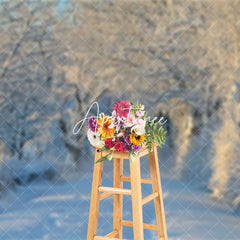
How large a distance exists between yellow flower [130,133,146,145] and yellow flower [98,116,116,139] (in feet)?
0.38

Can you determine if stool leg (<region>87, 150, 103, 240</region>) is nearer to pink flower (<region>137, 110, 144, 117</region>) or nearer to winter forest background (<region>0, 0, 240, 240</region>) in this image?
pink flower (<region>137, 110, 144, 117</region>)

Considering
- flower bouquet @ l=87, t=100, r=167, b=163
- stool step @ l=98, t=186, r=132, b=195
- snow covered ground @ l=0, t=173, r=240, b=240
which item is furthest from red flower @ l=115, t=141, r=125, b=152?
snow covered ground @ l=0, t=173, r=240, b=240

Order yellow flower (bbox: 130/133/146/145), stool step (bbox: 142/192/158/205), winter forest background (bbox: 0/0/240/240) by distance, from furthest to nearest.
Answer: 1. winter forest background (bbox: 0/0/240/240)
2. stool step (bbox: 142/192/158/205)
3. yellow flower (bbox: 130/133/146/145)

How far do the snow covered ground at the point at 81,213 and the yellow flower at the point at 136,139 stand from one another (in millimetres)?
1315

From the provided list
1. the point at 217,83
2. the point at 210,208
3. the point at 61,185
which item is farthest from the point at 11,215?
the point at 217,83

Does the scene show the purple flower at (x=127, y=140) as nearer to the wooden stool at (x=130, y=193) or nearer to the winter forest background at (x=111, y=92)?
the wooden stool at (x=130, y=193)

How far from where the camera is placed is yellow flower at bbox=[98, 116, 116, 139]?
101 inches

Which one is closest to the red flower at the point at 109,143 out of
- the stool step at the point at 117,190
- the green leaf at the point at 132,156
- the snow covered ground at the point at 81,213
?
the green leaf at the point at 132,156

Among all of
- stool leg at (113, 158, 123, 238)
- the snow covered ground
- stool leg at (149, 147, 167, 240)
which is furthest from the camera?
the snow covered ground

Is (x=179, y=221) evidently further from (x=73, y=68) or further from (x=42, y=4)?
(x=42, y=4)

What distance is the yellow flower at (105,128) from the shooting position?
256 centimetres

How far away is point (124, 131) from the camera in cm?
257

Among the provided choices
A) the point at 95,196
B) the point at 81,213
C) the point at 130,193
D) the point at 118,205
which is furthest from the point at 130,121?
the point at 81,213

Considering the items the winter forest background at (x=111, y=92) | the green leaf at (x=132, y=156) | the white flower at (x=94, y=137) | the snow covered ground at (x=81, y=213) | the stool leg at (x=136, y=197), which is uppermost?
the winter forest background at (x=111, y=92)
